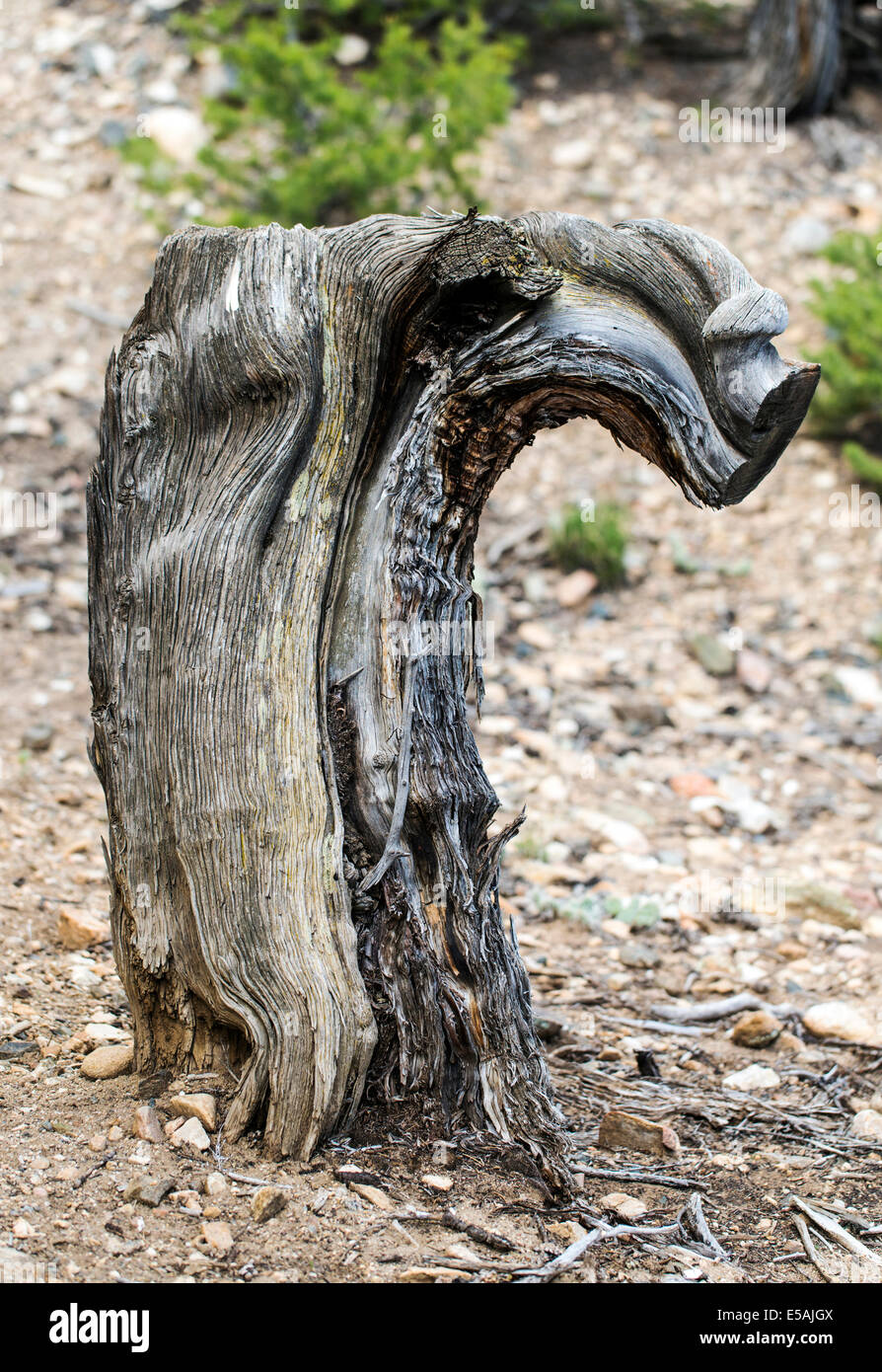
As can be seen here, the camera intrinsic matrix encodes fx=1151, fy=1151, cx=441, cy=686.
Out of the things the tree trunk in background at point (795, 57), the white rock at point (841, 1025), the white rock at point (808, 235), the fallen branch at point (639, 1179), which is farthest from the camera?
the tree trunk in background at point (795, 57)

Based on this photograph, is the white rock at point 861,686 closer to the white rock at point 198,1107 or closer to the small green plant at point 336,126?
the small green plant at point 336,126

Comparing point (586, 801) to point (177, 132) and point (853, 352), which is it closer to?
point (853, 352)

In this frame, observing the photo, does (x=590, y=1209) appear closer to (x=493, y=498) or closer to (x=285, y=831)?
(x=285, y=831)

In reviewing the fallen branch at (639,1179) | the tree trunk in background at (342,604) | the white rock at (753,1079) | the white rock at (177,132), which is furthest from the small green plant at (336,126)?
the fallen branch at (639,1179)

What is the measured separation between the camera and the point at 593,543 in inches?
234

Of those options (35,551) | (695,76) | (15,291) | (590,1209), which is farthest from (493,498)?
(590,1209)

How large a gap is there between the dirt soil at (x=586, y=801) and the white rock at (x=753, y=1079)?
0.04 feet

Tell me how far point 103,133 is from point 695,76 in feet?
14.4

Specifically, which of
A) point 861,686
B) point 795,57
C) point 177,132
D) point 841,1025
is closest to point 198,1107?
point 841,1025

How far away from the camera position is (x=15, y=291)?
6922 mm

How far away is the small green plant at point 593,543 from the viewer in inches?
233

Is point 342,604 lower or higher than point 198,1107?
higher

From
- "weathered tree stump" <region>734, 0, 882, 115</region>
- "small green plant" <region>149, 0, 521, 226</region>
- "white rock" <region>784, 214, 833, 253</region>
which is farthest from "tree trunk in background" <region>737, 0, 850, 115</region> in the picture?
"small green plant" <region>149, 0, 521, 226</region>

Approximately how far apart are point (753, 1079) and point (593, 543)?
3.51m
